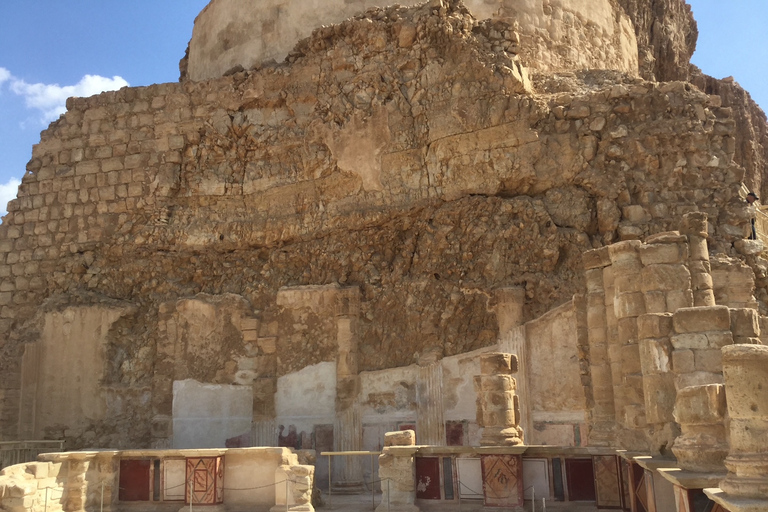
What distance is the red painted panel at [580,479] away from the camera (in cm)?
994

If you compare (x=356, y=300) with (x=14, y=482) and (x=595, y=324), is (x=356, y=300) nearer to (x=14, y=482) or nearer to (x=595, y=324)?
(x=595, y=324)

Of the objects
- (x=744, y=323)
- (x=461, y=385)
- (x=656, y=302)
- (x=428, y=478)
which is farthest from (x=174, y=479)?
(x=744, y=323)

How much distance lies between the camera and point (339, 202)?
582 inches

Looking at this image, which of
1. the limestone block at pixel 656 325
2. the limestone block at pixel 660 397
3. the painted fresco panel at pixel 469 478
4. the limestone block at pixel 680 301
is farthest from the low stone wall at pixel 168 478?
the limestone block at pixel 680 301

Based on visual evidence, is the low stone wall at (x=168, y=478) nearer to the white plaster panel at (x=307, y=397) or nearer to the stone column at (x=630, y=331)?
the white plaster panel at (x=307, y=397)

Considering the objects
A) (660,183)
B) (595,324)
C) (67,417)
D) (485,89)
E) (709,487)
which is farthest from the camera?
(67,417)

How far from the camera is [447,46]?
1443 cm

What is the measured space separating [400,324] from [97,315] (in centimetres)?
604

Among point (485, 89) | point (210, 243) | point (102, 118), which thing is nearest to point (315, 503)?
point (210, 243)

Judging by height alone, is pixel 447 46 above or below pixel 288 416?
above

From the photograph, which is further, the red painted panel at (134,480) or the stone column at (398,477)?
the red painted panel at (134,480)

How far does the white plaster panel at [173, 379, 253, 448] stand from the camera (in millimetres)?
14055

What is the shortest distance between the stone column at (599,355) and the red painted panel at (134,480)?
6440mm

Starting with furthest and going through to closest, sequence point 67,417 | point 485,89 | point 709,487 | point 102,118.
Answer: point 102,118 < point 67,417 < point 485,89 < point 709,487
